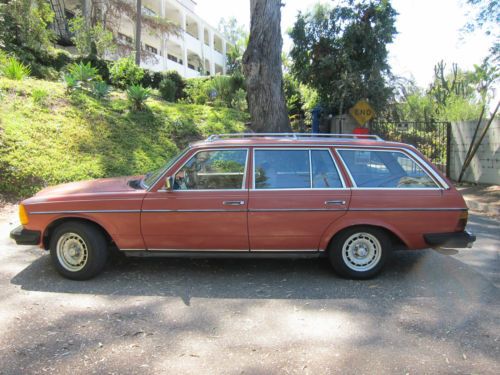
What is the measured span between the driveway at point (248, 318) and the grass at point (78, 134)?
12.6 feet

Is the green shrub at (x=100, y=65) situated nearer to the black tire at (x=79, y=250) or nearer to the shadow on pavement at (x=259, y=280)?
the shadow on pavement at (x=259, y=280)

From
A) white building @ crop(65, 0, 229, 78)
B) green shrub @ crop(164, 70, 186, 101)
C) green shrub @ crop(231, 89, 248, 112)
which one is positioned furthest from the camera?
white building @ crop(65, 0, 229, 78)

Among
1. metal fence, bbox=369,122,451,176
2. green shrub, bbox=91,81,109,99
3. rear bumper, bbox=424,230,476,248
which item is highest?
green shrub, bbox=91,81,109,99

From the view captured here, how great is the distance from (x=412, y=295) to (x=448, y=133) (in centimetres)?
1059

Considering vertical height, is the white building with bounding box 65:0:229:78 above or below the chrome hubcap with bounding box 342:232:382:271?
above

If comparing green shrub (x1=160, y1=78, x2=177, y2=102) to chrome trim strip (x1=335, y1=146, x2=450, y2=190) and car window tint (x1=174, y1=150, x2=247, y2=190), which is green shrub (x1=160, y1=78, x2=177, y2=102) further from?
chrome trim strip (x1=335, y1=146, x2=450, y2=190)

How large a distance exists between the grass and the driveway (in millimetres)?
3849

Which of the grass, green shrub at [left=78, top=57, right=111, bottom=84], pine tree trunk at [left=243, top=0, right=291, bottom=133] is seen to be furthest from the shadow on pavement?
green shrub at [left=78, top=57, right=111, bottom=84]

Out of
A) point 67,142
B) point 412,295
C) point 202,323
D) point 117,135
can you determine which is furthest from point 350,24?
point 202,323

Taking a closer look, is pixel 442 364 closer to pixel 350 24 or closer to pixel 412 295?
pixel 412 295

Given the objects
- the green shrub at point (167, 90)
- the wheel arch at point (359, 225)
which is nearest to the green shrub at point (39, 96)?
the green shrub at point (167, 90)

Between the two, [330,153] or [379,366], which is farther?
[330,153]

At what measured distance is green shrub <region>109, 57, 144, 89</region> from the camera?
1666 centimetres

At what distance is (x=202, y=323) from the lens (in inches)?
145
